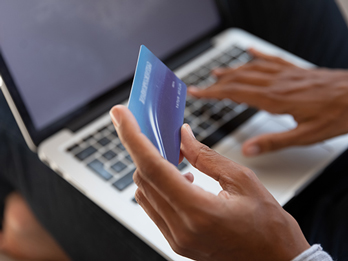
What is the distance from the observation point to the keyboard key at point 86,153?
55 centimetres

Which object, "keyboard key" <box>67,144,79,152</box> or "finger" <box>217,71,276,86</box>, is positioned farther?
"finger" <box>217,71,276,86</box>

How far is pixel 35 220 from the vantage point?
745 mm

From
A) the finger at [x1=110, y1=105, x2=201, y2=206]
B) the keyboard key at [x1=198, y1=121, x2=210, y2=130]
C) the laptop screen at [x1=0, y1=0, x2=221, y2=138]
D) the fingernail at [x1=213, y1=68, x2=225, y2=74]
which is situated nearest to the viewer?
the finger at [x1=110, y1=105, x2=201, y2=206]

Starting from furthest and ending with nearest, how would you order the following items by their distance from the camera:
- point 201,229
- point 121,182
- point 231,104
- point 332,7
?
point 332,7
point 231,104
point 121,182
point 201,229

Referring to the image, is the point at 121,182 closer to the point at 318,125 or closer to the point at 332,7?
the point at 318,125

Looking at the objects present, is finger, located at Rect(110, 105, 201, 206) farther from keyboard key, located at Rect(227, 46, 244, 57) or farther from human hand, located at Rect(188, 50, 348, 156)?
keyboard key, located at Rect(227, 46, 244, 57)

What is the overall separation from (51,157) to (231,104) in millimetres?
334

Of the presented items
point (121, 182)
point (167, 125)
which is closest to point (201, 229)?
point (167, 125)

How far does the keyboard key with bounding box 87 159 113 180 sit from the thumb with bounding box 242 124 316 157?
0.22m

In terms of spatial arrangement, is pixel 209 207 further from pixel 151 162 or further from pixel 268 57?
pixel 268 57

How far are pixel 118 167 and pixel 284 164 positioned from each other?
27 cm

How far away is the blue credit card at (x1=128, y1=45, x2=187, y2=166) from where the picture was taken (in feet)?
1.12

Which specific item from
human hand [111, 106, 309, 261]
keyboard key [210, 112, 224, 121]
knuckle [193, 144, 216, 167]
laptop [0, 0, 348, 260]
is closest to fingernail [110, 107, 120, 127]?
human hand [111, 106, 309, 261]

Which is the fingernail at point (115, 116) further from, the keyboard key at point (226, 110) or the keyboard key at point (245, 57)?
the keyboard key at point (245, 57)
